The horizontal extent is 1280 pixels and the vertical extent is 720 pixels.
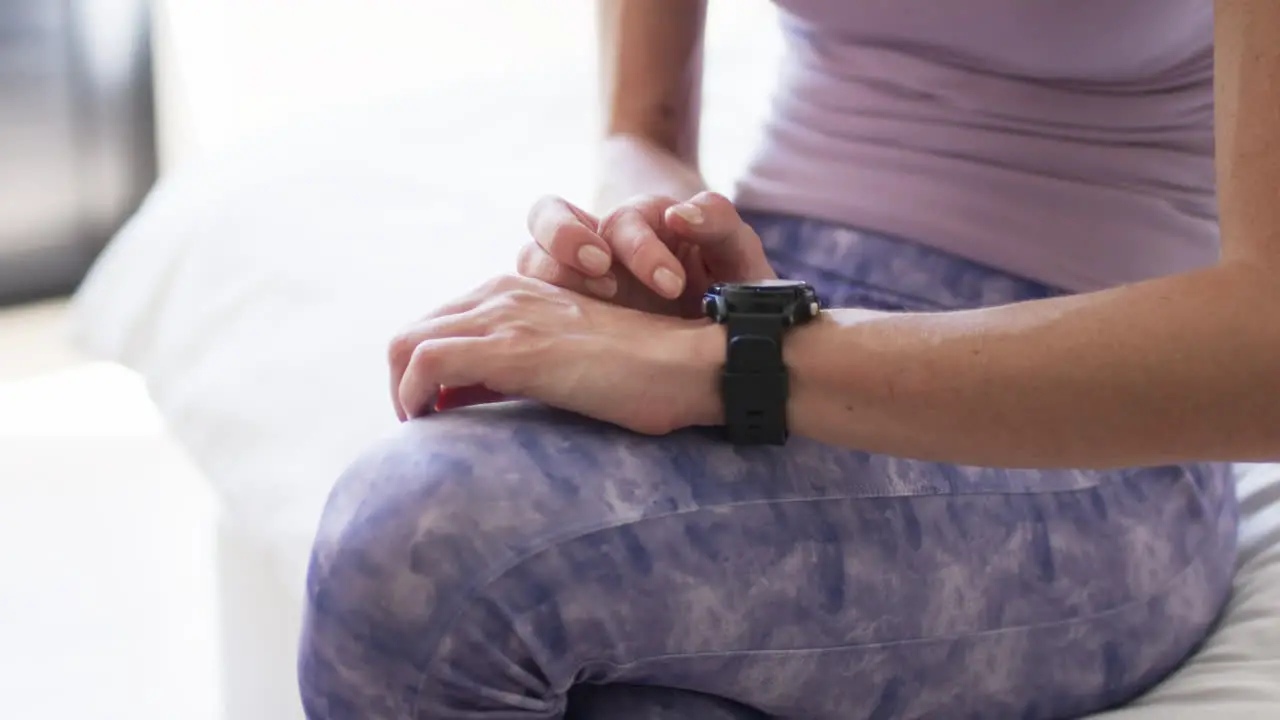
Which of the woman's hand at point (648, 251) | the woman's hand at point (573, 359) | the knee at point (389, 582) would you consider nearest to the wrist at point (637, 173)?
the woman's hand at point (648, 251)

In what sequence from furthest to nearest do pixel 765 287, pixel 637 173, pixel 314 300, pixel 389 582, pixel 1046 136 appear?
pixel 314 300
pixel 637 173
pixel 1046 136
pixel 765 287
pixel 389 582

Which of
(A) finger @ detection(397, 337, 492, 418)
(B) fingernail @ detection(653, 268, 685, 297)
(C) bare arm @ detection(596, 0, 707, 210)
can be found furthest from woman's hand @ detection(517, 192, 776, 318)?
(C) bare arm @ detection(596, 0, 707, 210)

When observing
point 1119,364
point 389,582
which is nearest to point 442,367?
point 389,582

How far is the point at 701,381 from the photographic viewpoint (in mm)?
761

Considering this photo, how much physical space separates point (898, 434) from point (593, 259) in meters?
0.23

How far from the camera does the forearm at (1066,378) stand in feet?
2.26

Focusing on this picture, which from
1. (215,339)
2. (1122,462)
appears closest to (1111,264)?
(1122,462)

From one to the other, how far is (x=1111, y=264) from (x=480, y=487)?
43cm

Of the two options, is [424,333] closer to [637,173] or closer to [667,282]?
[667,282]

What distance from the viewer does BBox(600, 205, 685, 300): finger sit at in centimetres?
84

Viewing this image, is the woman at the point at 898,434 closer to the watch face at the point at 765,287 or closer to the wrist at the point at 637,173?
the watch face at the point at 765,287

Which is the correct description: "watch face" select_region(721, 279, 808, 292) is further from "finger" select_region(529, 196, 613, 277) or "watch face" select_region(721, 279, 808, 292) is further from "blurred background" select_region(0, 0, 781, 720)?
"blurred background" select_region(0, 0, 781, 720)

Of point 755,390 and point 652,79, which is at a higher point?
point 652,79

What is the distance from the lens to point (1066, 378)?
Result: 708 millimetres
